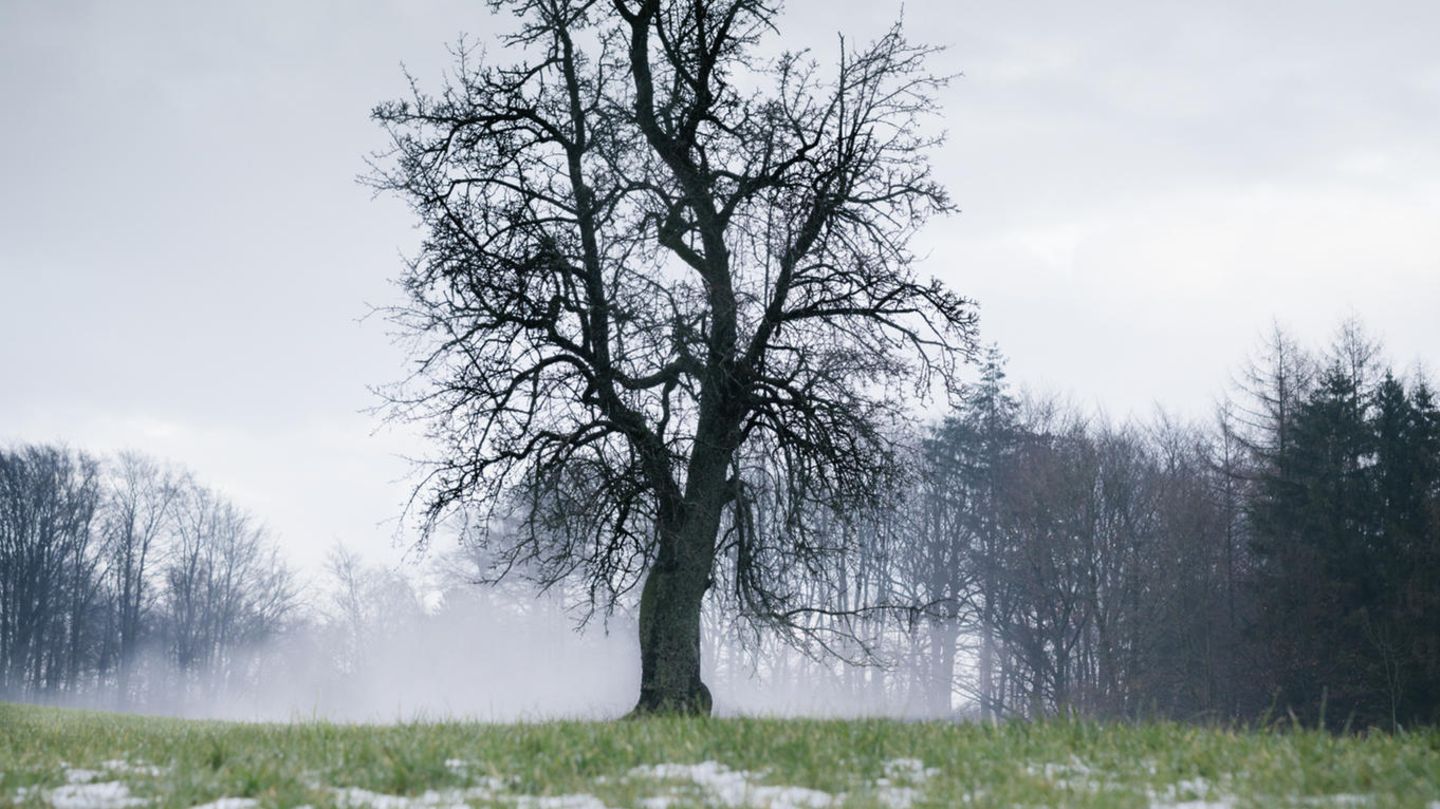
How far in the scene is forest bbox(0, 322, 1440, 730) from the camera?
2953 centimetres

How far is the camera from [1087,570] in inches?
1529

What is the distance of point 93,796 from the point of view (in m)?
6.14

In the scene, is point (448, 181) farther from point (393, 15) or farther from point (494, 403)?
point (393, 15)

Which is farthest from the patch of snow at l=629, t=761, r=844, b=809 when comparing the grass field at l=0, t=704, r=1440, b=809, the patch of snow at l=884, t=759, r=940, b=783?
the patch of snow at l=884, t=759, r=940, b=783

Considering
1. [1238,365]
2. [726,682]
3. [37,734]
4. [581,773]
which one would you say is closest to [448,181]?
[37,734]

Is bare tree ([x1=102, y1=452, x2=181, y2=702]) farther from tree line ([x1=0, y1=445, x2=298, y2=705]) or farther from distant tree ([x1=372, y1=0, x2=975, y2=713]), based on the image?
distant tree ([x1=372, y1=0, x2=975, y2=713])

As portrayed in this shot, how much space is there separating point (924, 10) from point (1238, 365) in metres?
28.9

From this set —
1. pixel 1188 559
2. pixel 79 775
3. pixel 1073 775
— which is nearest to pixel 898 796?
pixel 1073 775

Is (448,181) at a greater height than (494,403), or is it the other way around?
(448,181)

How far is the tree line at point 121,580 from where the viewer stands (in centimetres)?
5222

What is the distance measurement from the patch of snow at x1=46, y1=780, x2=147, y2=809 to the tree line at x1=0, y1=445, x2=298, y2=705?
53.2 metres

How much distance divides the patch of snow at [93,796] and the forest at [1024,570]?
6.16 meters

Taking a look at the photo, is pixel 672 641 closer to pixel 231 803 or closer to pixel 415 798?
pixel 415 798

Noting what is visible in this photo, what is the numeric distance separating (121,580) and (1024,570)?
4465 cm
